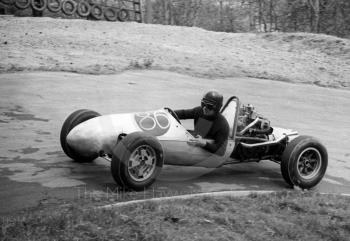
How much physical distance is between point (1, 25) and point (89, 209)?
14926mm

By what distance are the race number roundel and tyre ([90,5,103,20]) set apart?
55.9 feet

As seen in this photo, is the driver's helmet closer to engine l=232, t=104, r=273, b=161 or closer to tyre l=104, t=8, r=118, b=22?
engine l=232, t=104, r=273, b=161

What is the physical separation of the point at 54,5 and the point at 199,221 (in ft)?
60.0

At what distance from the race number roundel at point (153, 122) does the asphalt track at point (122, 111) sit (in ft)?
2.40

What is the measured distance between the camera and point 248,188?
8.04m

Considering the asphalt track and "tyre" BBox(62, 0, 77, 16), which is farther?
"tyre" BBox(62, 0, 77, 16)

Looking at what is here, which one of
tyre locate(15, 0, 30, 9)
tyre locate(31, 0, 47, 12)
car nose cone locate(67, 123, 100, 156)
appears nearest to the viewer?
car nose cone locate(67, 123, 100, 156)

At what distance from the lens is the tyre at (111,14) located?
2444 cm

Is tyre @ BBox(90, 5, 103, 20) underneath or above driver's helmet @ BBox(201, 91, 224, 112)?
above

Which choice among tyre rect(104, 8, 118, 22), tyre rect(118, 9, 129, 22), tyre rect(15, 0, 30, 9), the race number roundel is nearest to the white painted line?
the race number roundel

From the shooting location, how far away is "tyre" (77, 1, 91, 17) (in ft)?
77.0

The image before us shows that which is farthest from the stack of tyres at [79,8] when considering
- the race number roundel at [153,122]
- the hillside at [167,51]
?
the race number roundel at [153,122]

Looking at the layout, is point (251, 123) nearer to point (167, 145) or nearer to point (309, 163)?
point (309, 163)

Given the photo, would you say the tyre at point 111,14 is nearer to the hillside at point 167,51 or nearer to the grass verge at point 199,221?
the hillside at point 167,51
